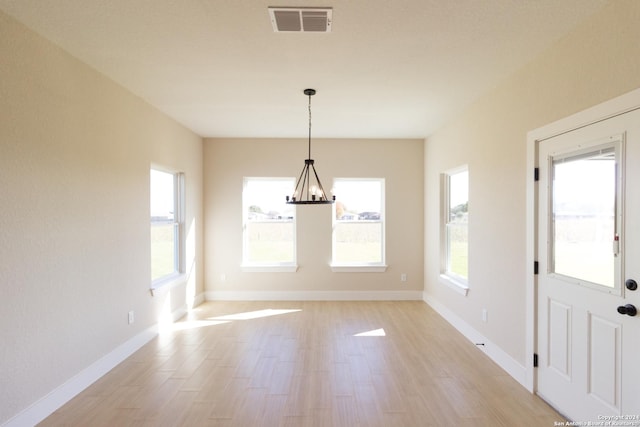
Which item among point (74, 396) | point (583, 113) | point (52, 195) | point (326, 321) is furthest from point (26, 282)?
point (583, 113)

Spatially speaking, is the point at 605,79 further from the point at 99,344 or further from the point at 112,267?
the point at 99,344

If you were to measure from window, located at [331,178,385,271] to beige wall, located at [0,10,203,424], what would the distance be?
300 cm

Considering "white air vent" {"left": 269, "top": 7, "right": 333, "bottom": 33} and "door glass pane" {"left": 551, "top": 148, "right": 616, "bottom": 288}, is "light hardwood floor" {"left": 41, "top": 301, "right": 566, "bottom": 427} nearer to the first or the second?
"door glass pane" {"left": 551, "top": 148, "right": 616, "bottom": 288}

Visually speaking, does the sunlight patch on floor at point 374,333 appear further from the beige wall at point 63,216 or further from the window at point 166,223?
the window at point 166,223

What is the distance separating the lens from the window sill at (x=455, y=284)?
3905 mm

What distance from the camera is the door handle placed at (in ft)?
5.84

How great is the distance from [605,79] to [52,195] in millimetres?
3882

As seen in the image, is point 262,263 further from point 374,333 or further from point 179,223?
point 374,333

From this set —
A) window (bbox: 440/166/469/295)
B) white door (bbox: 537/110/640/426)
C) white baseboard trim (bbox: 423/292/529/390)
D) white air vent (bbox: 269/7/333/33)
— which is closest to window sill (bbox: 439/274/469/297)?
window (bbox: 440/166/469/295)

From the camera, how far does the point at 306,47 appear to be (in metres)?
2.46

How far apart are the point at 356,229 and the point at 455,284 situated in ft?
6.25

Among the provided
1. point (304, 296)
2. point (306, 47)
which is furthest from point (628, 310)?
point (304, 296)

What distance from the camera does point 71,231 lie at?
8.48 ft

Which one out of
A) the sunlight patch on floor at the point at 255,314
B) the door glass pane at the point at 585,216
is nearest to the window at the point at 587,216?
the door glass pane at the point at 585,216
